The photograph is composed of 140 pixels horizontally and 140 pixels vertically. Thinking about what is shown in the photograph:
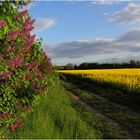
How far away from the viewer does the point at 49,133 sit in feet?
40.0

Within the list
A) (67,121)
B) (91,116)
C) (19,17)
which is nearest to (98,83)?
(91,116)

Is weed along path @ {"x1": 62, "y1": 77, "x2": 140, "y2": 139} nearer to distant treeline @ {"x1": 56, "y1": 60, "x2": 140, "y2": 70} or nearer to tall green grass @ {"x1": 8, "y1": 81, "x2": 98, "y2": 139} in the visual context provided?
tall green grass @ {"x1": 8, "y1": 81, "x2": 98, "y2": 139}

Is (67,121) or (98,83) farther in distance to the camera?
(98,83)

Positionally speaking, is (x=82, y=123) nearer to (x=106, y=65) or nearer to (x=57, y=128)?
(x=57, y=128)

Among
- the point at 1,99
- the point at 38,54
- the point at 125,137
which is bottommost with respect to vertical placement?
the point at 125,137

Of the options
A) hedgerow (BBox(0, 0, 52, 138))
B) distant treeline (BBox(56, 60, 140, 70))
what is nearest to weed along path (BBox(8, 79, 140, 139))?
hedgerow (BBox(0, 0, 52, 138))

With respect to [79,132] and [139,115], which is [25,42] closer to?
[79,132]

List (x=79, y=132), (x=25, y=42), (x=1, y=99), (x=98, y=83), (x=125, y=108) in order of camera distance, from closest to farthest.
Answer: (x=1, y=99) < (x=25, y=42) < (x=79, y=132) < (x=125, y=108) < (x=98, y=83)

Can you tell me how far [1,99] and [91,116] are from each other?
34.7ft

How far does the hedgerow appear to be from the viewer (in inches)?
324

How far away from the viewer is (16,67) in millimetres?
9164

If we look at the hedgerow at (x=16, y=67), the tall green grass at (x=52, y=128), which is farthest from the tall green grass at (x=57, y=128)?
the hedgerow at (x=16, y=67)

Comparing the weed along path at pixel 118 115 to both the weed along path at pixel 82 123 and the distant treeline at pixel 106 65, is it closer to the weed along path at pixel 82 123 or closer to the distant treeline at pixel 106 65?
the weed along path at pixel 82 123

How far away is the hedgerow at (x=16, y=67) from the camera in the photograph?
27.0 ft
